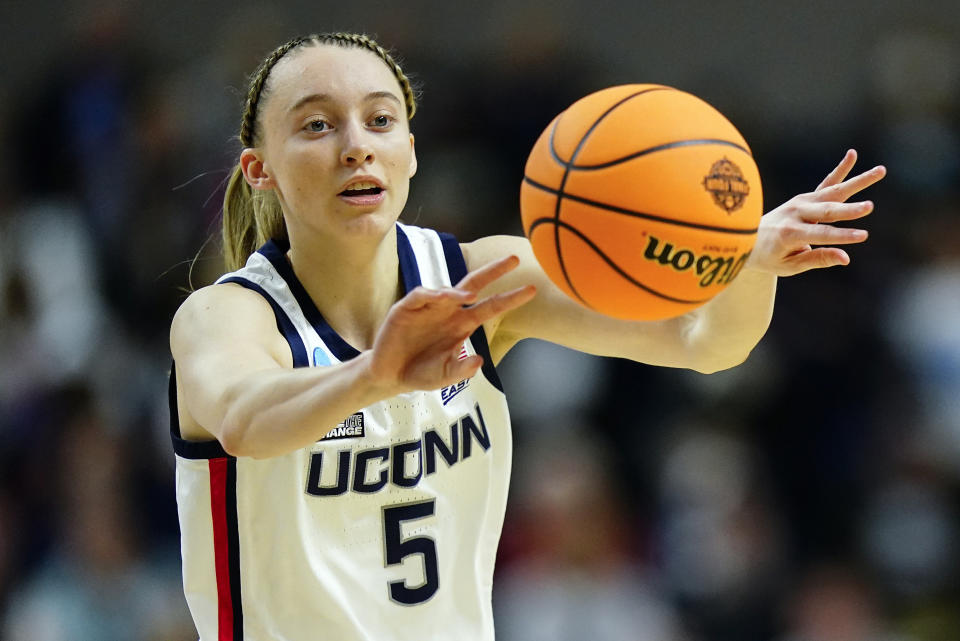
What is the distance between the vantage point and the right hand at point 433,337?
226 cm

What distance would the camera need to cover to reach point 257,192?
365 centimetres

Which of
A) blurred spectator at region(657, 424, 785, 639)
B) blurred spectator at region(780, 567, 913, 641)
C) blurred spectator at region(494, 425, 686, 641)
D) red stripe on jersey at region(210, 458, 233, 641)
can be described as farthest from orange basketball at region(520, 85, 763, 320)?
blurred spectator at region(780, 567, 913, 641)

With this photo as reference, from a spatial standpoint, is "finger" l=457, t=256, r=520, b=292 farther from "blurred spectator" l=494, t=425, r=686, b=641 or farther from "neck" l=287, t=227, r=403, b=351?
"blurred spectator" l=494, t=425, r=686, b=641

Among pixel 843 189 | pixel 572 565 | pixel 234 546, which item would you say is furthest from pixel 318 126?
pixel 572 565

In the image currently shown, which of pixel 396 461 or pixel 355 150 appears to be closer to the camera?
pixel 355 150

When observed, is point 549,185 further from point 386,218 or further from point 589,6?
point 589,6

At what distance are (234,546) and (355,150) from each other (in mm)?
1101

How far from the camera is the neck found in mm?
3256

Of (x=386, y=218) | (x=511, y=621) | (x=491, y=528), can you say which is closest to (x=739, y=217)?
(x=386, y=218)

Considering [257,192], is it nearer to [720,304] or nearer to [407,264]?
[407,264]

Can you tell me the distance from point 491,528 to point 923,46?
5973 mm

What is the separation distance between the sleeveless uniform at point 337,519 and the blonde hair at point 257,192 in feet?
0.99

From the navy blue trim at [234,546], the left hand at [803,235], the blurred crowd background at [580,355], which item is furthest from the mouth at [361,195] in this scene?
the blurred crowd background at [580,355]

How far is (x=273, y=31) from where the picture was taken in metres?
8.07
